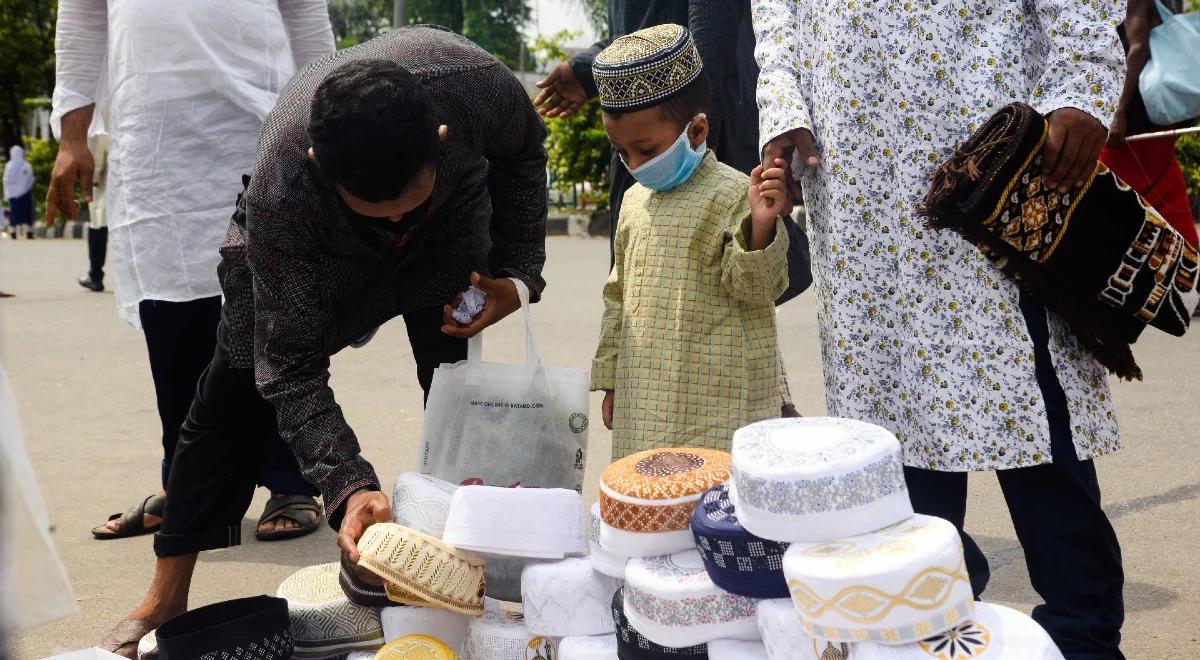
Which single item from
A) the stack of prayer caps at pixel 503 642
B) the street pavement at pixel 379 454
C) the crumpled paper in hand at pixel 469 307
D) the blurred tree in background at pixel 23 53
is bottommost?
the blurred tree in background at pixel 23 53

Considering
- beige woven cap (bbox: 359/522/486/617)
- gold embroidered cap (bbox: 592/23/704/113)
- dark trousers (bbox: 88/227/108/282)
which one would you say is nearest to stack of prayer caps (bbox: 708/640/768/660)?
beige woven cap (bbox: 359/522/486/617)

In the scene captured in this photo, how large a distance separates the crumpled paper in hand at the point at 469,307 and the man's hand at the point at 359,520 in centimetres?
63

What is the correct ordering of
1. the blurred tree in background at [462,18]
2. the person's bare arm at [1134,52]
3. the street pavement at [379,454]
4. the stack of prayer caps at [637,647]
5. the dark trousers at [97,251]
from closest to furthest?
the stack of prayer caps at [637,647], the street pavement at [379,454], the person's bare arm at [1134,52], the dark trousers at [97,251], the blurred tree in background at [462,18]

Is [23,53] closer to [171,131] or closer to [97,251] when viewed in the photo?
[97,251]

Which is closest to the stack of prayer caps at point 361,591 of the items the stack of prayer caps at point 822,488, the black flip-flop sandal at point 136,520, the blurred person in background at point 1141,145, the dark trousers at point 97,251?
the stack of prayer caps at point 822,488

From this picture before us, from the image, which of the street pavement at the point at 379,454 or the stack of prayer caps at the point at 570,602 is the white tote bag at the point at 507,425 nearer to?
the stack of prayer caps at the point at 570,602

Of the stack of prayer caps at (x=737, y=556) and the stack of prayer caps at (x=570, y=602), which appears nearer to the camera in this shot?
the stack of prayer caps at (x=737, y=556)

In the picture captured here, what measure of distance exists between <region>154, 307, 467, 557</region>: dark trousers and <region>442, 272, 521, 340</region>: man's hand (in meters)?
0.48

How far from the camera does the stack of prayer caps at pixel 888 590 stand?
1909 millimetres

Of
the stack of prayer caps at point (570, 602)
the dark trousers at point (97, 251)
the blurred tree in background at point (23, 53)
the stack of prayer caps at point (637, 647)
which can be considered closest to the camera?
the stack of prayer caps at point (637, 647)

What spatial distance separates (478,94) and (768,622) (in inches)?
56.5

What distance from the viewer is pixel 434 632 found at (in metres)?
2.62

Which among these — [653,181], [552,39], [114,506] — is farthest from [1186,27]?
[552,39]

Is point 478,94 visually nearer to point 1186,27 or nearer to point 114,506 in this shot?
point 114,506
